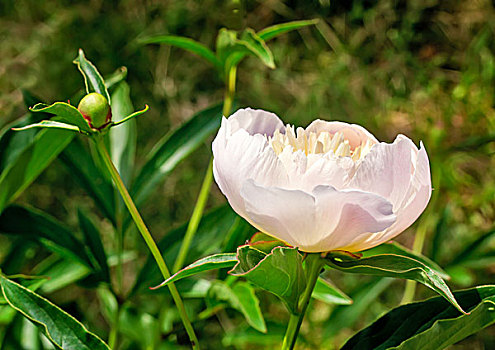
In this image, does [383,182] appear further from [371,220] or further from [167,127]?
[167,127]

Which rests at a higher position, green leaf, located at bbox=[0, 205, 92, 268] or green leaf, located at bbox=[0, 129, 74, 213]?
green leaf, located at bbox=[0, 129, 74, 213]

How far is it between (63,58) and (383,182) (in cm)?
83

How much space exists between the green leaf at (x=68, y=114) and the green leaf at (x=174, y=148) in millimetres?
200

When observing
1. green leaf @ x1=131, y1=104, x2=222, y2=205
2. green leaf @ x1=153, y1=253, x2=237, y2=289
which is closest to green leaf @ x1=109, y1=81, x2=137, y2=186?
green leaf @ x1=131, y1=104, x2=222, y2=205

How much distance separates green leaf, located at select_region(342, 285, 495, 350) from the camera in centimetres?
25

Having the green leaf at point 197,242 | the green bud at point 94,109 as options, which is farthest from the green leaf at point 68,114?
the green leaf at point 197,242

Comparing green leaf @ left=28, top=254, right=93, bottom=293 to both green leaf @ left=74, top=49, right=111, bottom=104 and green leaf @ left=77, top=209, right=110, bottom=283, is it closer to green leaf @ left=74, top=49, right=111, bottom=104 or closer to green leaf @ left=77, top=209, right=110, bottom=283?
green leaf @ left=77, top=209, right=110, bottom=283

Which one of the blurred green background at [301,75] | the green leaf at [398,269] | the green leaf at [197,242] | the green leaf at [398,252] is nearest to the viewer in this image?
the green leaf at [398,269]

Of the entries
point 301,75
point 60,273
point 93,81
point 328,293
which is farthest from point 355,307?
point 301,75

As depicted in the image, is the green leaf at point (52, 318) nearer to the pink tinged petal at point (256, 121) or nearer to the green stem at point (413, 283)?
the pink tinged petal at point (256, 121)

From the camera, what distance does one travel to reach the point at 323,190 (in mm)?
229

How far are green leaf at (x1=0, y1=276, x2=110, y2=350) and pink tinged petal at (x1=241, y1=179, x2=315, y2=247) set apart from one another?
10cm

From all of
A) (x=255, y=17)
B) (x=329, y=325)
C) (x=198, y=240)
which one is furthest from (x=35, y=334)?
(x=255, y=17)

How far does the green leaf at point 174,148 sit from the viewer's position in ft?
1.51
